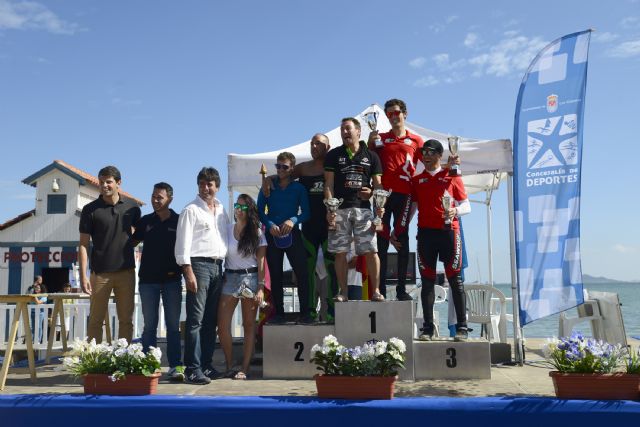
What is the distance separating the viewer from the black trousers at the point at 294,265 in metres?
5.04

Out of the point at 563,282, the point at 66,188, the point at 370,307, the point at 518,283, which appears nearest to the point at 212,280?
the point at 370,307

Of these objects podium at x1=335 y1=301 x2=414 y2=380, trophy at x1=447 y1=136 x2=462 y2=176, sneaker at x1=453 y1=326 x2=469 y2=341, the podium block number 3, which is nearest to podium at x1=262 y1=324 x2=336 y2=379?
the podium block number 3

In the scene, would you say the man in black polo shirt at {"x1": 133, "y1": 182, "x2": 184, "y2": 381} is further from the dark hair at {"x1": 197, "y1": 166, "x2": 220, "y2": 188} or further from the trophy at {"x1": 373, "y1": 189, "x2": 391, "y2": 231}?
the trophy at {"x1": 373, "y1": 189, "x2": 391, "y2": 231}

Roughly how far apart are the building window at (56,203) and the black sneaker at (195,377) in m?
18.3

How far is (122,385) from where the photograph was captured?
11.8ft

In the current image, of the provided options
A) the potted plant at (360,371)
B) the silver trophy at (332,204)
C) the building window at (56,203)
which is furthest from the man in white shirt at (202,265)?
the building window at (56,203)

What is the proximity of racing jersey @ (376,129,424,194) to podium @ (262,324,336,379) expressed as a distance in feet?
4.79

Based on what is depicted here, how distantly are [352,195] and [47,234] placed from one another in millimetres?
18362

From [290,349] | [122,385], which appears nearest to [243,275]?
[290,349]

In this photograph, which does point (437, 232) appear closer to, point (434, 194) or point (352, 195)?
point (434, 194)

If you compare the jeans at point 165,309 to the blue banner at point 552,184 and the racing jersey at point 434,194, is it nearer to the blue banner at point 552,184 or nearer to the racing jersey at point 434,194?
the racing jersey at point 434,194

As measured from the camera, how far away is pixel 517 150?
5.71 m

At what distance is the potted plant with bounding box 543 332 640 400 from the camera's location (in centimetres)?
335

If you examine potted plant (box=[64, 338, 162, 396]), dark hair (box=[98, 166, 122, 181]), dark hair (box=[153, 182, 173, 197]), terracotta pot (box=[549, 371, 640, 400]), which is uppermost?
dark hair (box=[98, 166, 122, 181])
